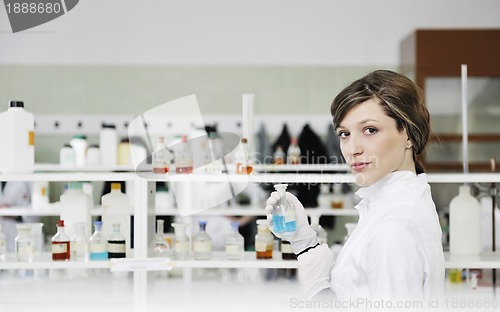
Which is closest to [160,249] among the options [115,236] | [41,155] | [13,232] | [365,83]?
[115,236]

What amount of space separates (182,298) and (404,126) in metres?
2.08

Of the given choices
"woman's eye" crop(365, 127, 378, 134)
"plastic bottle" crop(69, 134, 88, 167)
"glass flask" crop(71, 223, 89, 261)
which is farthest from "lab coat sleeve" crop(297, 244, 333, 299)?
"plastic bottle" crop(69, 134, 88, 167)

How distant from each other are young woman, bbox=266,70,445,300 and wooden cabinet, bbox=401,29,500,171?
3.32m

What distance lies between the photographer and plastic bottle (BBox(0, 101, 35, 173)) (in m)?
2.49

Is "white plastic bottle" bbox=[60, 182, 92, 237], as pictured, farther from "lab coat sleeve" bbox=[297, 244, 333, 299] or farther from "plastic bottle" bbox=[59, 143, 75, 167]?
"plastic bottle" bbox=[59, 143, 75, 167]

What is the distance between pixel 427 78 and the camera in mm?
4895

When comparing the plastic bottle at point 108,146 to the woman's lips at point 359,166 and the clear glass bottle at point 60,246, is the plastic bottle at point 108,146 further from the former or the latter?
the woman's lips at point 359,166

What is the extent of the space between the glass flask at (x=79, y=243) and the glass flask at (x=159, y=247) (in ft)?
0.93

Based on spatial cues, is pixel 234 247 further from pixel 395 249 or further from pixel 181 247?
pixel 395 249

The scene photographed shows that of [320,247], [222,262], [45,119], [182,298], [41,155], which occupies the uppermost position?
[45,119]

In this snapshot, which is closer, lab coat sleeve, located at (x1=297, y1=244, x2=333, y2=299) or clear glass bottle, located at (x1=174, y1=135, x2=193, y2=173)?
lab coat sleeve, located at (x1=297, y1=244, x2=333, y2=299)

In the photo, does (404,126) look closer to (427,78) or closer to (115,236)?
(115,236)

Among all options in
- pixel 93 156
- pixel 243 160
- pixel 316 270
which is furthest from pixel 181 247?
pixel 93 156

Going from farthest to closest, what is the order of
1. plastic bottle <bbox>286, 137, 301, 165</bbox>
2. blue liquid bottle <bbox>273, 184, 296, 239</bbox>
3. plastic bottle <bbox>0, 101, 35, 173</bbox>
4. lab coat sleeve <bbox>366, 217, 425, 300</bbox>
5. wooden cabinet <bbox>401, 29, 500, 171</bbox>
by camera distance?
wooden cabinet <bbox>401, 29, 500, 171</bbox> < plastic bottle <bbox>286, 137, 301, 165</bbox> < plastic bottle <bbox>0, 101, 35, 173</bbox> < blue liquid bottle <bbox>273, 184, 296, 239</bbox> < lab coat sleeve <bbox>366, 217, 425, 300</bbox>
